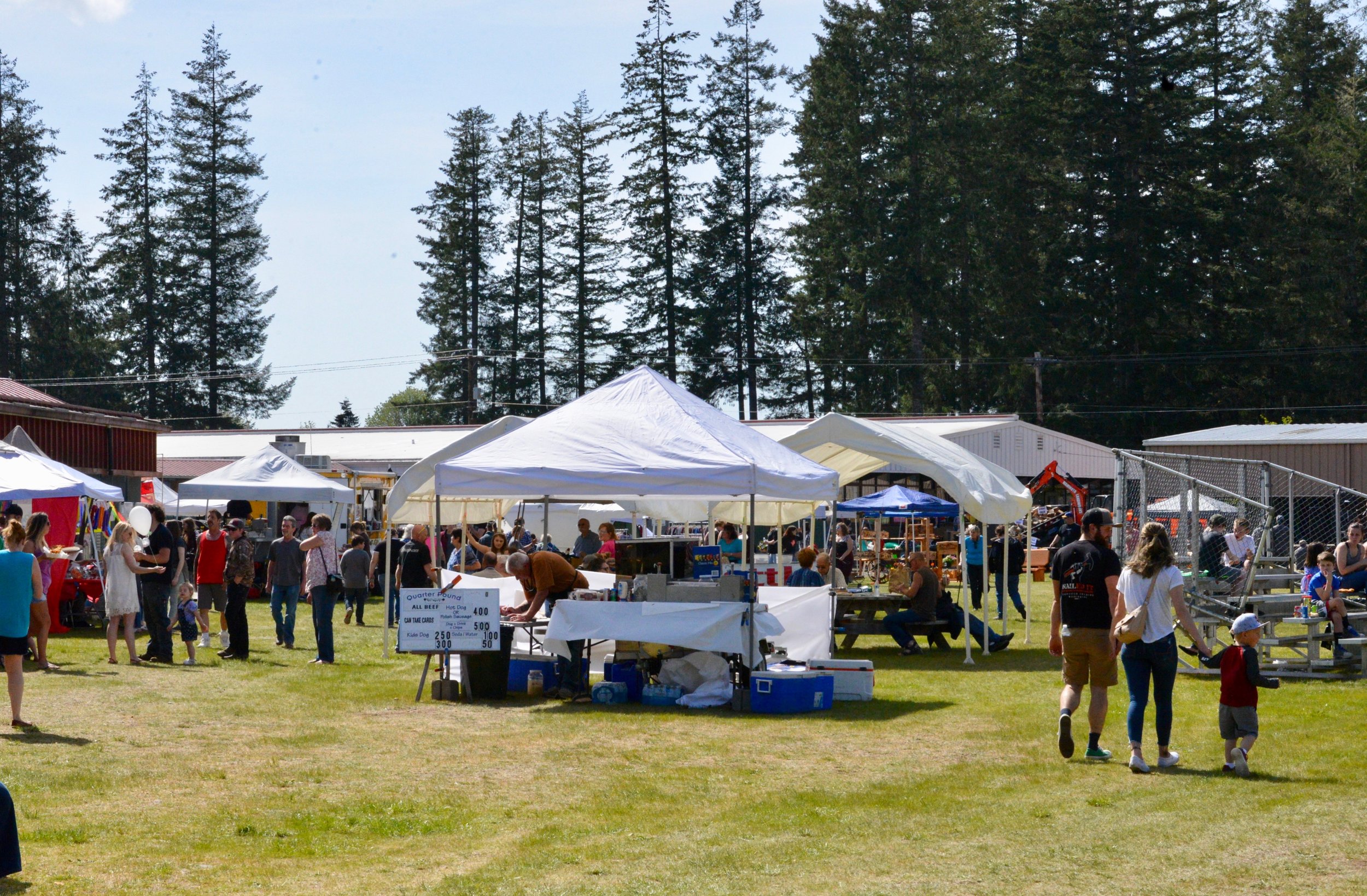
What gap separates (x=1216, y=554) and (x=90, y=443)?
2240 centimetres

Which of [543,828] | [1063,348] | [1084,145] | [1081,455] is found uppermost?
[1084,145]

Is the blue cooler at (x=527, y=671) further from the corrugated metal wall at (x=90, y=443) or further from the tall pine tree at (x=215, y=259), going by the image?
the tall pine tree at (x=215, y=259)

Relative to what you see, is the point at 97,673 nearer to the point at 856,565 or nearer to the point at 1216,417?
the point at 856,565

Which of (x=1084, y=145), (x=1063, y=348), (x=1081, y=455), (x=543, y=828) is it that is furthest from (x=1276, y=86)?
(x=543, y=828)

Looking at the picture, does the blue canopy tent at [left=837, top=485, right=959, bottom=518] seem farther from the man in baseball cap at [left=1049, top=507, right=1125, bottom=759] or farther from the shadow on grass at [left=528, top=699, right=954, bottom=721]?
the man in baseball cap at [left=1049, top=507, right=1125, bottom=759]

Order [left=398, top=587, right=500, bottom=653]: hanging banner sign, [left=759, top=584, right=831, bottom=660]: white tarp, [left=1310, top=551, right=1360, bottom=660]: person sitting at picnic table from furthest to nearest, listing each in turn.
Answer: [left=1310, top=551, right=1360, bottom=660]: person sitting at picnic table → [left=759, top=584, right=831, bottom=660]: white tarp → [left=398, top=587, right=500, bottom=653]: hanging banner sign

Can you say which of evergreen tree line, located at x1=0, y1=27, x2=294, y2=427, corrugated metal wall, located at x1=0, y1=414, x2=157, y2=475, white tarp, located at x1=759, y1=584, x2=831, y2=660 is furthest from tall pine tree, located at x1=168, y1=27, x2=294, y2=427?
white tarp, located at x1=759, y1=584, x2=831, y2=660

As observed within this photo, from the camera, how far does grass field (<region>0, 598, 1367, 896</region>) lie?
20.1 ft

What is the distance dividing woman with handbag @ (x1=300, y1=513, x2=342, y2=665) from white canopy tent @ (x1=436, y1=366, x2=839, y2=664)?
9.21 feet

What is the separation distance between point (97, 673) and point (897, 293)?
137 feet

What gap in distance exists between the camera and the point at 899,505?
27.5 meters

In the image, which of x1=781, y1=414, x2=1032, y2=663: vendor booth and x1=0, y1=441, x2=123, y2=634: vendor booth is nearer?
x1=781, y1=414, x2=1032, y2=663: vendor booth

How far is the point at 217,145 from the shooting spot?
186ft

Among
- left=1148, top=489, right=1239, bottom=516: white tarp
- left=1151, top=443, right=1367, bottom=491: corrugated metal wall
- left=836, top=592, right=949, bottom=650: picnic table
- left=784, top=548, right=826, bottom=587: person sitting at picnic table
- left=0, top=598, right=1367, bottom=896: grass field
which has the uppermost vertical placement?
left=1151, top=443, right=1367, bottom=491: corrugated metal wall
